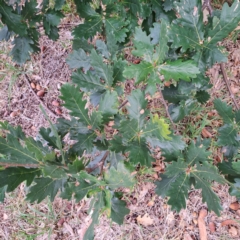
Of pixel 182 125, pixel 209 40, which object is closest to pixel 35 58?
pixel 182 125

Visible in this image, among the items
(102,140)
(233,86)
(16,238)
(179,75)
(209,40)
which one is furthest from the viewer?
(16,238)

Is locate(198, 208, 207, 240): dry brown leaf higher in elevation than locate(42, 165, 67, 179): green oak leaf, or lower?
lower

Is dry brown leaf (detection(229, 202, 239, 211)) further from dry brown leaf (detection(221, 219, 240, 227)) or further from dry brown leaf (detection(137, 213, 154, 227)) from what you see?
dry brown leaf (detection(137, 213, 154, 227))

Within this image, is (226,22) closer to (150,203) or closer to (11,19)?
(11,19)

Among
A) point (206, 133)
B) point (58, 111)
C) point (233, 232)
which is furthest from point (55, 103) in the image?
point (233, 232)

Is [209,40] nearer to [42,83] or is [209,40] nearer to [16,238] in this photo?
[42,83]

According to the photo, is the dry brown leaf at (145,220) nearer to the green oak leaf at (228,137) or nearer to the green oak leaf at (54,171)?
the green oak leaf at (228,137)

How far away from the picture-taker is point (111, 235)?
235 cm

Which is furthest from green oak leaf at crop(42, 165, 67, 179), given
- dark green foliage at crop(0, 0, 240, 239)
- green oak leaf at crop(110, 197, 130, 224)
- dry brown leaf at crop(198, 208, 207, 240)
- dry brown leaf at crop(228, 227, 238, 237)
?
dry brown leaf at crop(228, 227, 238, 237)

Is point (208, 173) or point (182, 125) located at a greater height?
point (208, 173)

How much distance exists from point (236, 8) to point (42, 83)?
186 cm

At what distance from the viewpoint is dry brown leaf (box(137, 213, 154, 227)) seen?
91.0 inches

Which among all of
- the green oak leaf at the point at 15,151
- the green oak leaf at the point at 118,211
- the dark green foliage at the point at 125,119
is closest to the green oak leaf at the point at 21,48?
the dark green foliage at the point at 125,119

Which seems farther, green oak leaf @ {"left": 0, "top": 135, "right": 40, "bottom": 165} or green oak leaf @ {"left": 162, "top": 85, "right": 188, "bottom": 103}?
green oak leaf @ {"left": 162, "top": 85, "right": 188, "bottom": 103}
